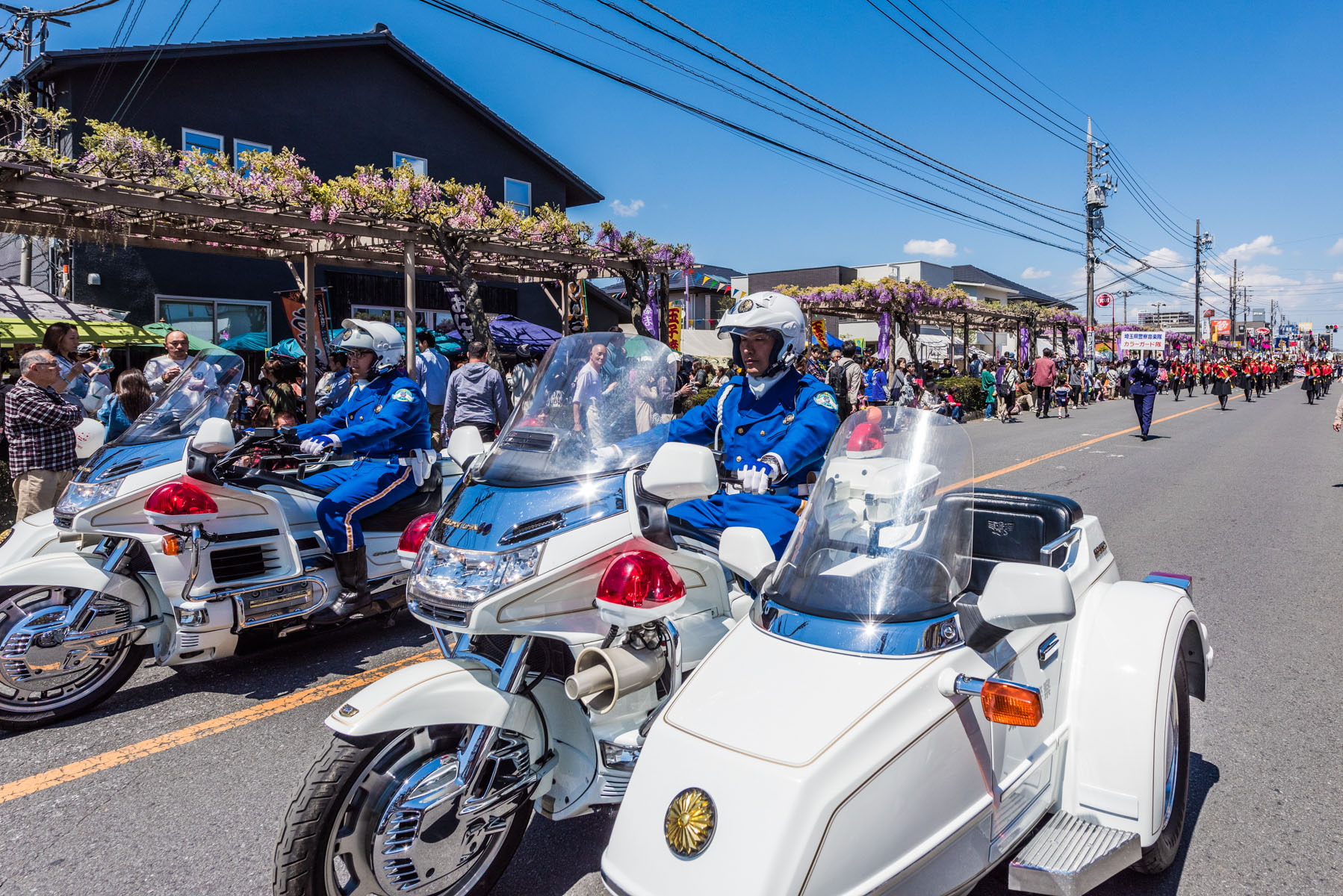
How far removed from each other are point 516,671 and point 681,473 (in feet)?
2.61

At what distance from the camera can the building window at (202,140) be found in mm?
17219

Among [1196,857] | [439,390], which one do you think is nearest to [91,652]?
[1196,857]

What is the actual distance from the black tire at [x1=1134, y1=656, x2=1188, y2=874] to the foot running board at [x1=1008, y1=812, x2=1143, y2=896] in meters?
0.29

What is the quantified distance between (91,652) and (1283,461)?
16657 mm

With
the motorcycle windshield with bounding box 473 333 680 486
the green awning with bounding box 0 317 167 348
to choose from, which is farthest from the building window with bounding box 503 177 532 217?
the motorcycle windshield with bounding box 473 333 680 486

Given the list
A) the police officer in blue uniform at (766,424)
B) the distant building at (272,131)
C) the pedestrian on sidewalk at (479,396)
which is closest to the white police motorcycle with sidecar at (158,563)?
the police officer in blue uniform at (766,424)

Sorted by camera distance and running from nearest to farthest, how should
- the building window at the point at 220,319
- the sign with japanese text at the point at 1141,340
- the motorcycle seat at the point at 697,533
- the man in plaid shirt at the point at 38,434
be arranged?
the motorcycle seat at the point at 697,533 < the man in plaid shirt at the point at 38,434 < the building window at the point at 220,319 < the sign with japanese text at the point at 1141,340

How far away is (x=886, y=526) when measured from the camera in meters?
2.33

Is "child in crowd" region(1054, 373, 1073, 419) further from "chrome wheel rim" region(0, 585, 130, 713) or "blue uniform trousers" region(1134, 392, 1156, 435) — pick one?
"chrome wheel rim" region(0, 585, 130, 713)

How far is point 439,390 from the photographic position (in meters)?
11.7

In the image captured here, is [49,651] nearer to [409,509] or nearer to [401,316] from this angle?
[409,509]

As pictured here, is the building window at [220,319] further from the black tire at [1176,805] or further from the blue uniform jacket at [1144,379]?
the blue uniform jacket at [1144,379]

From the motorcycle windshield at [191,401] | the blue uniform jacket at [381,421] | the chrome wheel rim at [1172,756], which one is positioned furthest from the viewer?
the blue uniform jacket at [381,421]

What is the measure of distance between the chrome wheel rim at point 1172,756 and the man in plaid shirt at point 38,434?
6865 millimetres
